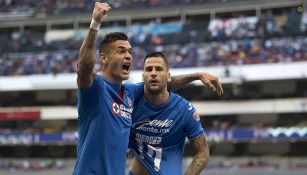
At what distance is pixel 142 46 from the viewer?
40.4 meters

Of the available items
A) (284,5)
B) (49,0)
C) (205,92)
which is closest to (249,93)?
(205,92)

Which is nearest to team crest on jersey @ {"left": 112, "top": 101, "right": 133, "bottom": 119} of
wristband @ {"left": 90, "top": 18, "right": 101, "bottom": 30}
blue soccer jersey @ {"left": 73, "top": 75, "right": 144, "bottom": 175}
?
blue soccer jersey @ {"left": 73, "top": 75, "right": 144, "bottom": 175}

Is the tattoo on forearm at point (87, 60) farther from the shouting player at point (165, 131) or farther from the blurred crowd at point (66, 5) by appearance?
the blurred crowd at point (66, 5)

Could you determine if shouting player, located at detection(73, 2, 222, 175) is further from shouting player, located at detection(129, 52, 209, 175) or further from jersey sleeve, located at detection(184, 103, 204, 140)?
jersey sleeve, located at detection(184, 103, 204, 140)

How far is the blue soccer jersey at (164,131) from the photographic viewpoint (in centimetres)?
536

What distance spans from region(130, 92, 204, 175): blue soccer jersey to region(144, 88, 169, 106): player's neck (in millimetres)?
36

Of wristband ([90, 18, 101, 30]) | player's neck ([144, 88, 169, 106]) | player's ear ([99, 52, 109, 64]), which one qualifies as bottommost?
player's neck ([144, 88, 169, 106])

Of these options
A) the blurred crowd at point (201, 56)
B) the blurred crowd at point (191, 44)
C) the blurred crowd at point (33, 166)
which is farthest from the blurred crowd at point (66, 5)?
the blurred crowd at point (33, 166)

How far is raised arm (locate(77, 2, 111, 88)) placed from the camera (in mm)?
4020

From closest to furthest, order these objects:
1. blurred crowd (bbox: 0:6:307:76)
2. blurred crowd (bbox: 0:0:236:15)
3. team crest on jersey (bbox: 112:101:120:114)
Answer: team crest on jersey (bbox: 112:101:120:114) < blurred crowd (bbox: 0:6:307:76) < blurred crowd (bbox: 0:0:236:15)

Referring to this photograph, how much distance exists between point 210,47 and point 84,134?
33.5 meters

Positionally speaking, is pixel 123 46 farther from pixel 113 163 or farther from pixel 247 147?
pixel 247 147

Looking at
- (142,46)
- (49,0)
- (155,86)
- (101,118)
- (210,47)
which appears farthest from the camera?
(49,0)

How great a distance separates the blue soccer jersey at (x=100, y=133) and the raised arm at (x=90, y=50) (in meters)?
0.16
